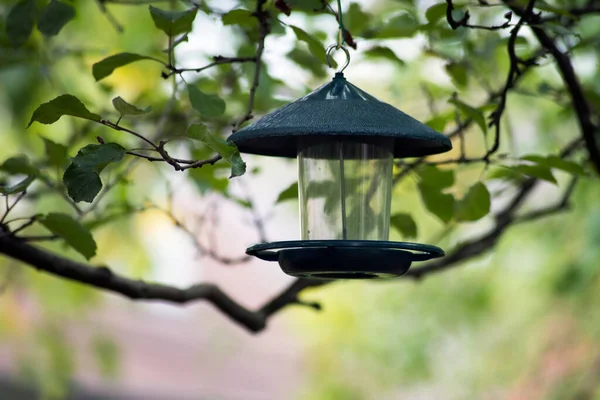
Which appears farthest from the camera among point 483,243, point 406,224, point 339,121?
point 483,243

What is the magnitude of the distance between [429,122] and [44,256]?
30.7 inches

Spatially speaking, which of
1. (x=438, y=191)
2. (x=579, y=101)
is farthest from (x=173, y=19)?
(x=579, y=101)

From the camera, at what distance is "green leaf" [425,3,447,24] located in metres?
1.57

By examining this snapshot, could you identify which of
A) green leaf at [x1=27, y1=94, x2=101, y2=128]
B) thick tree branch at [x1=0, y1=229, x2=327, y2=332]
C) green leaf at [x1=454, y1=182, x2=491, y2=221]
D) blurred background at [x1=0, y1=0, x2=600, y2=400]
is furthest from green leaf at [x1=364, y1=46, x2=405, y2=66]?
green leaf at [x1=27, y1=94, x2=101, y2=128]

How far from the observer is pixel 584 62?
146 inches

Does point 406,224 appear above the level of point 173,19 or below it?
below

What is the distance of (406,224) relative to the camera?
5.63ft

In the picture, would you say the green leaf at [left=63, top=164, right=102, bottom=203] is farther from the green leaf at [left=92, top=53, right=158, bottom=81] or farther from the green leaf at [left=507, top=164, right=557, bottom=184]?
the green leaf at [left=507, top=164, right=557, bottom=184]

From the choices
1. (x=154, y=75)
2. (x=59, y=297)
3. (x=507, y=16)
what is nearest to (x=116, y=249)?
(x=59, y=297)

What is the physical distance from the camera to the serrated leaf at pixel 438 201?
5.39 ft

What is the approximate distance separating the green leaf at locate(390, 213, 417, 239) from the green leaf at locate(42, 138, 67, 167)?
0.66 m

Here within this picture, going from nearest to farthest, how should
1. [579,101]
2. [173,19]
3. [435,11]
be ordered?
[173,19], [435,11], [579,101]

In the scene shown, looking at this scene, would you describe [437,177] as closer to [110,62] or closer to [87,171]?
[110,62]

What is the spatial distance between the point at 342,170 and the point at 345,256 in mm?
202
